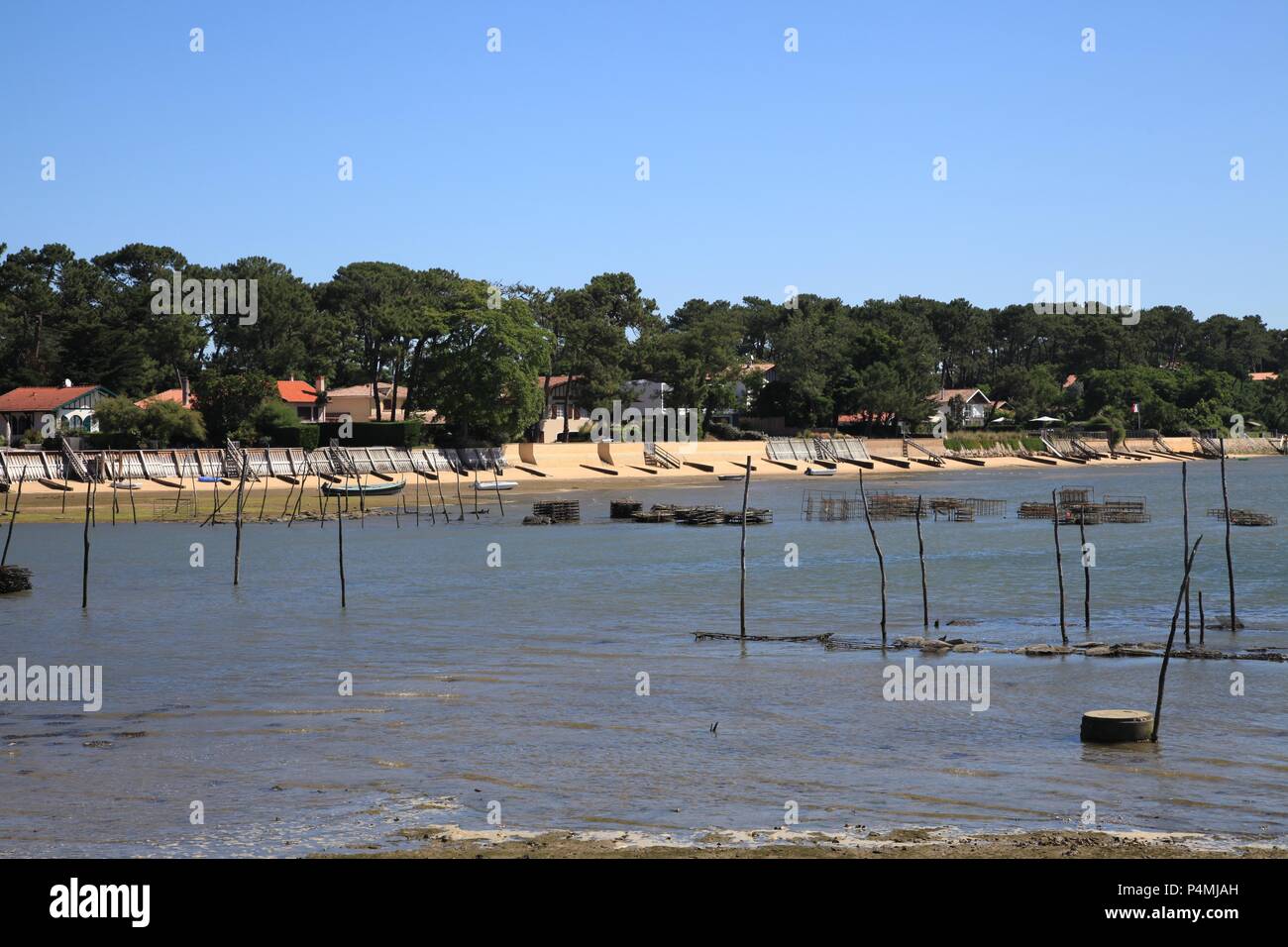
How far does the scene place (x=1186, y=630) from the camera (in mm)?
26281

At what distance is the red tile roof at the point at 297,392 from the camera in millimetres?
102438

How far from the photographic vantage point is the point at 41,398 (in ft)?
289

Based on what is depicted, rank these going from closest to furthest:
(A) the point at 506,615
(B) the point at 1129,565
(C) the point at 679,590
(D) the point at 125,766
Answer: (D) the point at 125,766 → (A) the point at 506,615 → (C) the point at 679,590 → (B) the point at 1129,565

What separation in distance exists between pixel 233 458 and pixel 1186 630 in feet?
212

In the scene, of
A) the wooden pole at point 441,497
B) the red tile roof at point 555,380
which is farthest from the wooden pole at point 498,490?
the red tile roof at point 555,380

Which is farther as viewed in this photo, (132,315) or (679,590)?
(132,315)

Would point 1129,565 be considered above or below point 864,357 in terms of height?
below

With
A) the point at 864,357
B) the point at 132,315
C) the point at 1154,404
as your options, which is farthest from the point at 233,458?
the point at 1154,404

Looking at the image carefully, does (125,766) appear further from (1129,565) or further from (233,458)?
(233,458)

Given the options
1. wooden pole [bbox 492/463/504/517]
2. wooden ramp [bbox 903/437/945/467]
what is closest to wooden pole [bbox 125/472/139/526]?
wooden pole [bbox 492/463/504/517]

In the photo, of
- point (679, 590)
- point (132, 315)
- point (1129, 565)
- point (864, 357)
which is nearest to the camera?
point (679, 590)

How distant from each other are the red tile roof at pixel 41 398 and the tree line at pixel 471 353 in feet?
14.2

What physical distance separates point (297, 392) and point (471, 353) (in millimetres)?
22168

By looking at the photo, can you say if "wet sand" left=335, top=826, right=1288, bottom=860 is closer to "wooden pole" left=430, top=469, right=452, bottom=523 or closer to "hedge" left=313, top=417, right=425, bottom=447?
"wooden pole" left=430, top=469, right=452, bottom=523
